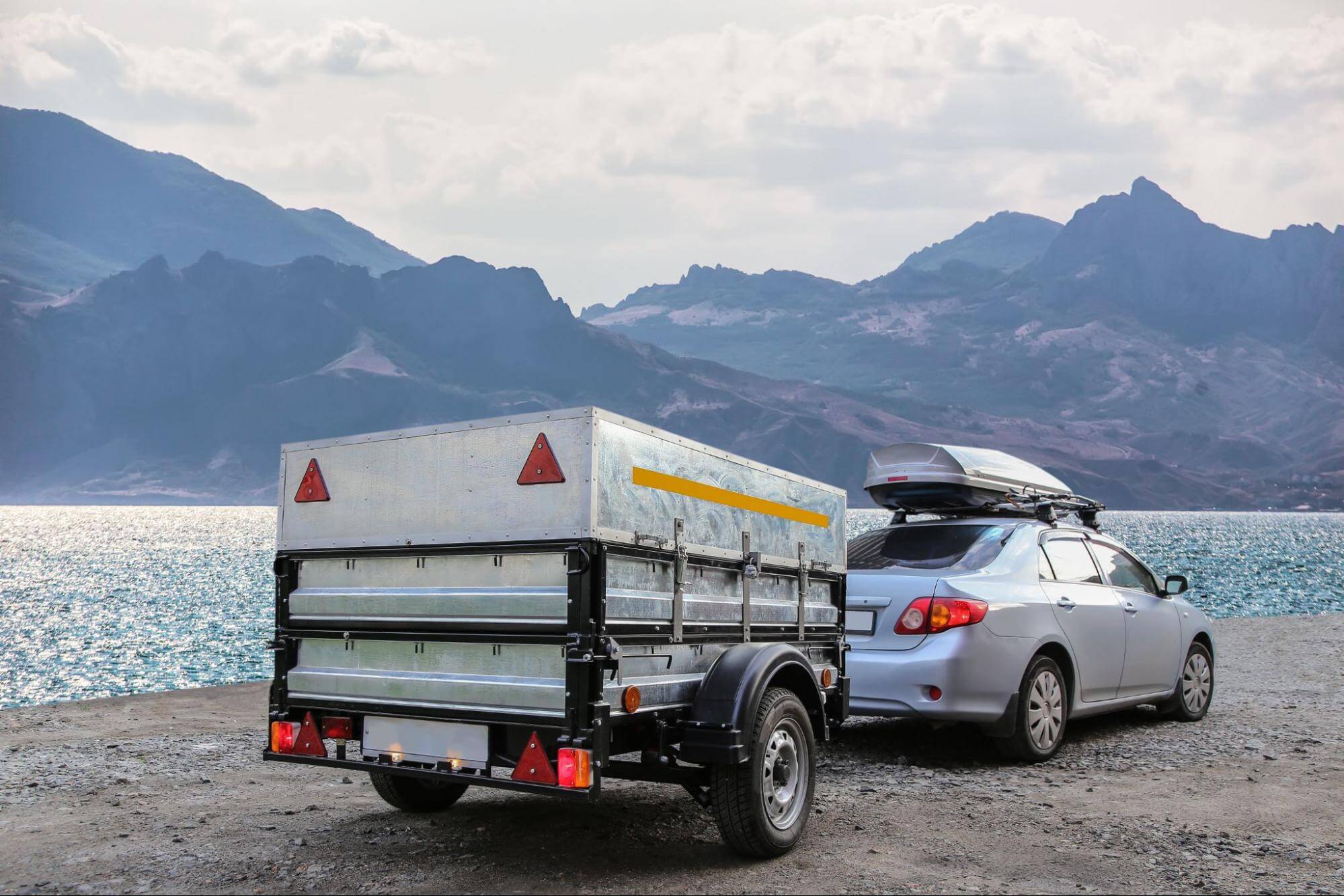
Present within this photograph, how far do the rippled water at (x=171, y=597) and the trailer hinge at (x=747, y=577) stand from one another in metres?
28.3

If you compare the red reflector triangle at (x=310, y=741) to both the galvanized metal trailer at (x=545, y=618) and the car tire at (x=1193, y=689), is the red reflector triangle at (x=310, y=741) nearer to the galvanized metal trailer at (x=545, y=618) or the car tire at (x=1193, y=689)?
the galvanized metal trailer at (x=545, y=618)

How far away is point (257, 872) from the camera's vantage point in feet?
17.8

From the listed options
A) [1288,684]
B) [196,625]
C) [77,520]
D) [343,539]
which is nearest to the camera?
[343,539]

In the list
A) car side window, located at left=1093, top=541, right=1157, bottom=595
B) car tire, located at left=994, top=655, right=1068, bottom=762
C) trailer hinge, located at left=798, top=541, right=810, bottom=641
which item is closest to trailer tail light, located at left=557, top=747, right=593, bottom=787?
trailer hinge, located at left=798, top=541, right=810, bottom=641

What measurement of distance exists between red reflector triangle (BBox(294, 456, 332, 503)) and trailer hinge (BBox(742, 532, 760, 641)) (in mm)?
2045

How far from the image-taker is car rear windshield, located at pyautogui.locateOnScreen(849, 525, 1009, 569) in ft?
27.3

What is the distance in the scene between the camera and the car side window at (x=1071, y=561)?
8695mm

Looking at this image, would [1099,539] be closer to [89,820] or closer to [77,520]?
[89,820]

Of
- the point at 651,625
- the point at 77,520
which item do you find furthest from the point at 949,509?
the point at 77,520

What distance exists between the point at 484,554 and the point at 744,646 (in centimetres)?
138

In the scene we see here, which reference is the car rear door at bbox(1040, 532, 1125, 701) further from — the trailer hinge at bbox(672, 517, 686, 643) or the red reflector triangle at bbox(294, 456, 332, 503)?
the red reflector triangle at bbox(294, 456, 332, 503)

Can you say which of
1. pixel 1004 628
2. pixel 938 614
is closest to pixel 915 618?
pixel 938 614

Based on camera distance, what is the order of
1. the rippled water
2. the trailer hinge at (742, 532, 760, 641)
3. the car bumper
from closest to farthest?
the trailer hinge at (742, 532, 760, 641), the car bumper, the rippled water

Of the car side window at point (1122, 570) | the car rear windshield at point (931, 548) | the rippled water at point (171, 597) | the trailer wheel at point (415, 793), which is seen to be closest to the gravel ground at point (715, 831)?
the trailer wheel at point (415, 793)
